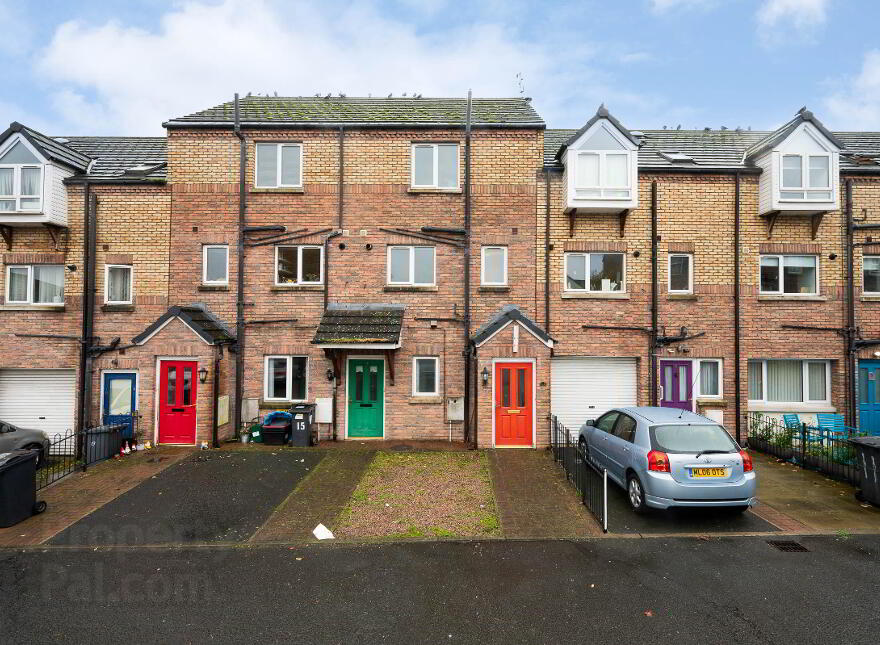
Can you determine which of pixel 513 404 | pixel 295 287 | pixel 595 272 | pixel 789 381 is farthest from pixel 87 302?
pixel 789 381

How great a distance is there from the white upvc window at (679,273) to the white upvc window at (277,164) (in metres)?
11.9

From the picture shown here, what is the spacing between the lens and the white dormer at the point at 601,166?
1279 centimetres

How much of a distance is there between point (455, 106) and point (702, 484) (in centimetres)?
1322

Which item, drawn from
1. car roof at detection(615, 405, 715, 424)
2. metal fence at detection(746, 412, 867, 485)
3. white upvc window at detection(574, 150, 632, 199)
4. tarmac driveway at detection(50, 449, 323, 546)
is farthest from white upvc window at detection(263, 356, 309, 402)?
metal fence at detection(746, 412, 867, 485)

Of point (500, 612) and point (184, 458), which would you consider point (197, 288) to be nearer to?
point (184, 458)

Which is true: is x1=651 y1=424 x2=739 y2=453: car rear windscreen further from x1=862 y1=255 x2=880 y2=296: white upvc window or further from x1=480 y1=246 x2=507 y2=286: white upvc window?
x1=862 y1=255 x2=880 y2=296: white upvc window

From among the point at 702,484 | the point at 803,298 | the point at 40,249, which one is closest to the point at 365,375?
the point at 702,484

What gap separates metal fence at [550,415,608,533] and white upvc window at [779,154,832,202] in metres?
9.85

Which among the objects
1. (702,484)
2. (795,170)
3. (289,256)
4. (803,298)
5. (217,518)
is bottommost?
(217,518)

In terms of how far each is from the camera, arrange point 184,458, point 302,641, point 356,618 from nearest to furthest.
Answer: point 302,641 < point 356,618 < point 184,458

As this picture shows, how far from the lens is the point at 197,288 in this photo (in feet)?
43.9

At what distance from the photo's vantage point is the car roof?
7.85m

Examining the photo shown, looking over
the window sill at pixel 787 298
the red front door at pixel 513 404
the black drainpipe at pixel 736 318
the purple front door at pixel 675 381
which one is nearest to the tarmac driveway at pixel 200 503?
the red front door at pixel 513 404

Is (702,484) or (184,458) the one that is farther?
(184,458)
